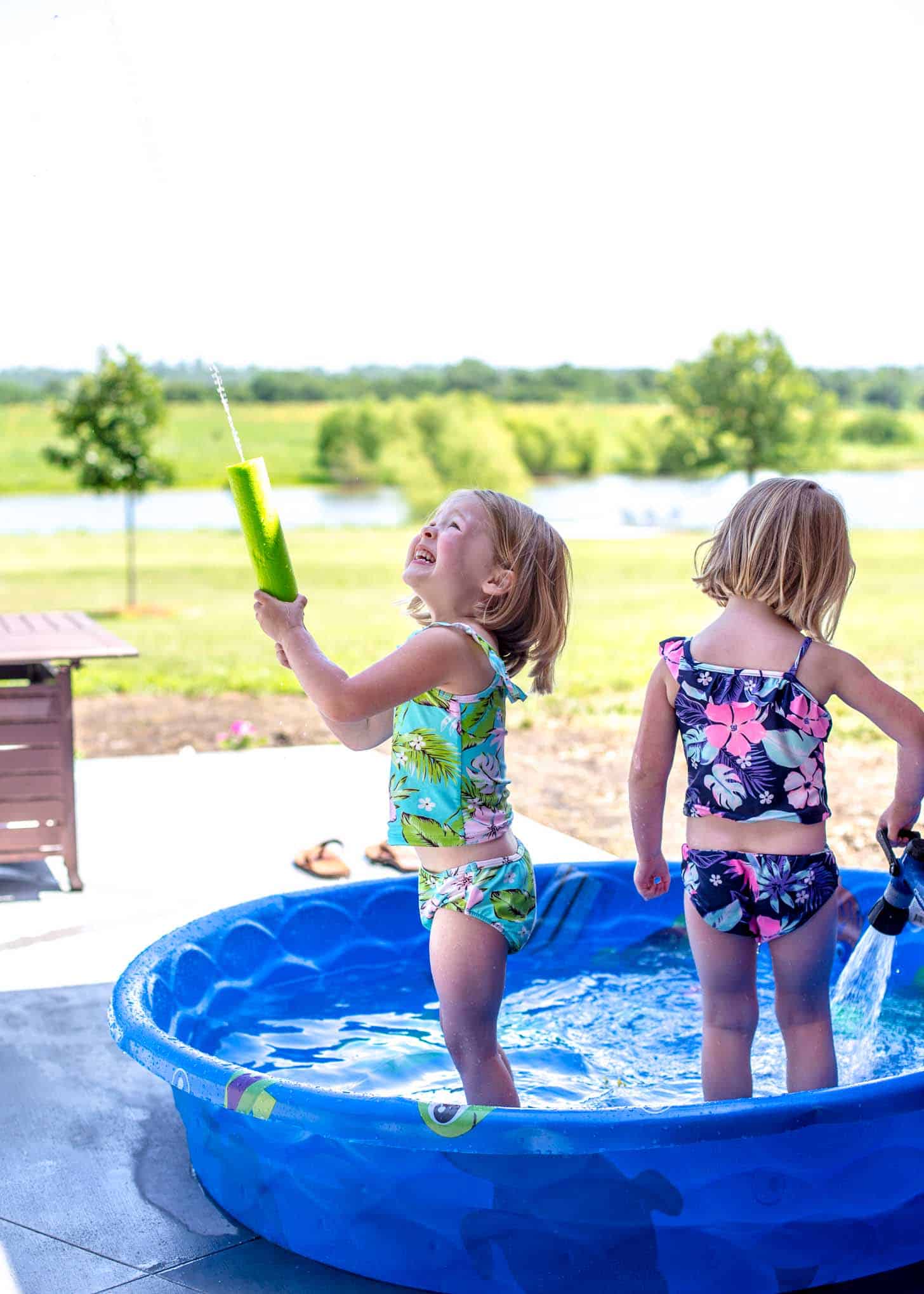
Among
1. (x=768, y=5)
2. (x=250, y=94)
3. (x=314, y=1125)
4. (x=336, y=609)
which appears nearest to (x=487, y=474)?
(x=336, y=609)

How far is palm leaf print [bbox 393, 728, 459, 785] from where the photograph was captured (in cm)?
213

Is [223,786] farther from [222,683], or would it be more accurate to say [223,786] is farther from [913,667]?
[913,667]

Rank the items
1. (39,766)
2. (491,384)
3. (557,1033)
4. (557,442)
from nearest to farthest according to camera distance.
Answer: (557,1033) < (39,766) < (557,442) < (491,384)

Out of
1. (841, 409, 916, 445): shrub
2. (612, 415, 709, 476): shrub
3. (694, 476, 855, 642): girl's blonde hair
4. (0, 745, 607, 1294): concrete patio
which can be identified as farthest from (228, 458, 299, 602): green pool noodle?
(841, 409, 916, 445): shrub

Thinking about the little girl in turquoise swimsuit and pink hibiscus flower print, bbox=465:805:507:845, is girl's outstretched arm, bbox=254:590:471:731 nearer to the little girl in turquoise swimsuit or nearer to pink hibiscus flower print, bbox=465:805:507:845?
the little girl in turquoise swimsuit

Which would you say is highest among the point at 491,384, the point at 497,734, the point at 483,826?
the point at 491,384

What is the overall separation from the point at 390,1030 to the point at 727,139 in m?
14.9

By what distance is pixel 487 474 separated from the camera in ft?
49.6

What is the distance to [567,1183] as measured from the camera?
5.74 ft

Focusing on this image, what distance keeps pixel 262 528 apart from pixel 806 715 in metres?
0.85

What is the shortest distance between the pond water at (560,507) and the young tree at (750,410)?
12.1 inches

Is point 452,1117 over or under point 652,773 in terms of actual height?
under

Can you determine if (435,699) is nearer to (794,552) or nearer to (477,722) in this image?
(477,722)

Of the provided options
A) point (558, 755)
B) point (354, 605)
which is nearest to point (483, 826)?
point (558, 755)
